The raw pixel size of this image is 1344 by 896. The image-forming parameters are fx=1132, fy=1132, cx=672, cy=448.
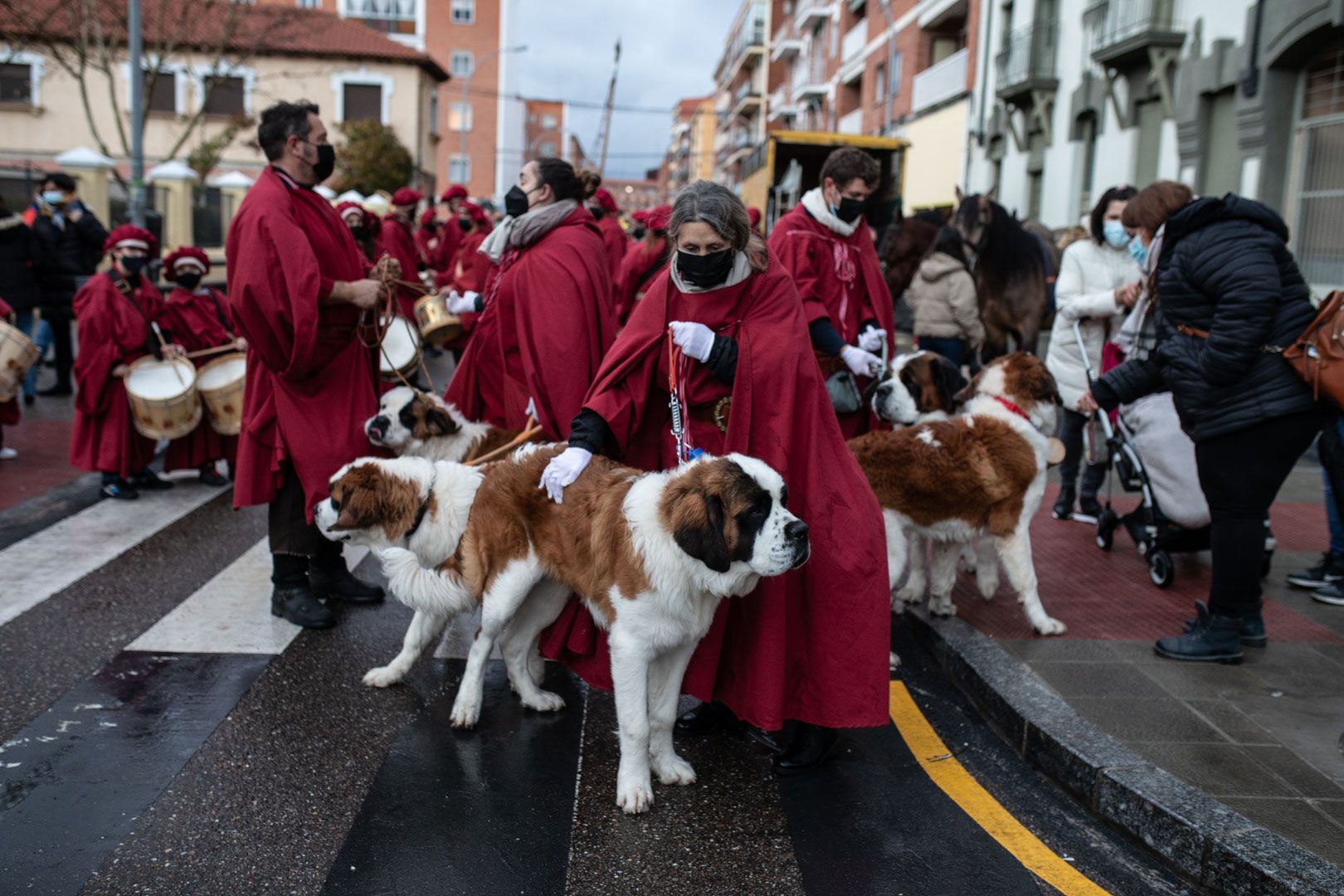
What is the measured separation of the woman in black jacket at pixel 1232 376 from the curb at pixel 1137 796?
3.16ft

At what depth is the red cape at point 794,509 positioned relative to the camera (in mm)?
4066

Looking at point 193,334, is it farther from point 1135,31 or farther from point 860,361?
point 1135,31

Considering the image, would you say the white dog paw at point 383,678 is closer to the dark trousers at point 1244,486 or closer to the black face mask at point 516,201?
the black face mask at point 516,201

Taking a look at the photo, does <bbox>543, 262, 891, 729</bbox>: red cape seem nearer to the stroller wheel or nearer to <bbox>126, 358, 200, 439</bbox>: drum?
the stroller wheel

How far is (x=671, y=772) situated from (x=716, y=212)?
2041 mm

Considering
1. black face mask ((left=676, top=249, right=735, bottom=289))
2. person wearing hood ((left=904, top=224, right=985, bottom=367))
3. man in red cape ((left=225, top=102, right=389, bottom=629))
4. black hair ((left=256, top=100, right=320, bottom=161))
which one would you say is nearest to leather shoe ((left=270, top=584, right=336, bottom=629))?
man in red cape ((left=225, top=102, right=389, bottom=629))

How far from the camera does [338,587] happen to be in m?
6.33

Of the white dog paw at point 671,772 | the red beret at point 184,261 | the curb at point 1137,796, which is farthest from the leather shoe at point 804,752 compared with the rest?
the red beret at point 184,261

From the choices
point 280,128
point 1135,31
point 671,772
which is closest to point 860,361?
point 671,772

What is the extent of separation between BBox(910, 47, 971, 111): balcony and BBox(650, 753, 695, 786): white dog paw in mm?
29013

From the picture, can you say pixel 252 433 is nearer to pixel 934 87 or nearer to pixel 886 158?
pixel 886 158

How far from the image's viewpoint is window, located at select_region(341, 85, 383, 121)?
50406 mm

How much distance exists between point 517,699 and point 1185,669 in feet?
10.0

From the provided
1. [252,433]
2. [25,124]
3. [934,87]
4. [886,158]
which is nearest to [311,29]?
[25,124]
